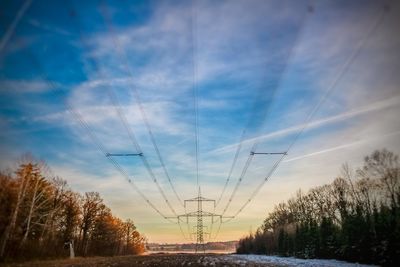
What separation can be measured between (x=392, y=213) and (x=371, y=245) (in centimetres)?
474

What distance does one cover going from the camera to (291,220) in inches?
4471

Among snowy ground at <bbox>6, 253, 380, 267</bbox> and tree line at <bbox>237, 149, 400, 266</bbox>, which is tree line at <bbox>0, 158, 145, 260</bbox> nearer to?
snowy ground at <bbox>6, 253, 380, 267</bbox>

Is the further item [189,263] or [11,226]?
[11,226]

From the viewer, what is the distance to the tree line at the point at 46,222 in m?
46.6

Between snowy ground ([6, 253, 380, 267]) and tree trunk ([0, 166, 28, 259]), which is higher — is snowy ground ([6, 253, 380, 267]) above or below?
below

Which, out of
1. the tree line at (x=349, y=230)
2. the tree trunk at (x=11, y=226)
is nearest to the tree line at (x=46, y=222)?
the tree trunk at (x=11, y=226)

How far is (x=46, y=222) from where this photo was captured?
58875mm

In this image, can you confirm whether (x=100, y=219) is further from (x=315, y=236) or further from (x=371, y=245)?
(x=371, y=245)

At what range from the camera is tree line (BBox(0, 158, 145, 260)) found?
4664 centimetres

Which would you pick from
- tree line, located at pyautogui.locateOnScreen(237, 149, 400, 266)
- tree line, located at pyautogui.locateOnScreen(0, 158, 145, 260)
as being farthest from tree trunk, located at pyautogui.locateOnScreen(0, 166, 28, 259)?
tree line, located at pyautogui.locateOnScreen(237, 149, 400, 266)

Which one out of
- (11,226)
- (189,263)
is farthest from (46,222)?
(189,263)

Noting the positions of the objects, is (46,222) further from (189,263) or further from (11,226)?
(189,263)

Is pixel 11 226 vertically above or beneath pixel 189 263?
above

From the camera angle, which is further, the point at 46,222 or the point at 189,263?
the point at 46,222
